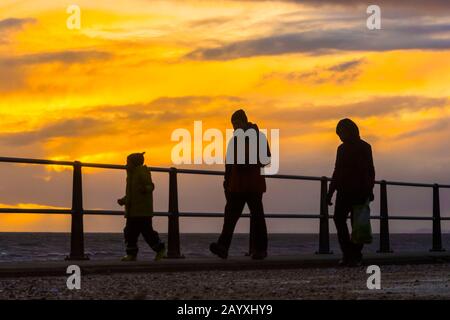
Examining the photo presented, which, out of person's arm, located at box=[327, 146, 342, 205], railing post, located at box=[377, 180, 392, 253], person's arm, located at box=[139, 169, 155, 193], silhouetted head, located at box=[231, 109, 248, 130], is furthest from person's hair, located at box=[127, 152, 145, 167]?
railing post, located at box=[377, 180, 392, 253]

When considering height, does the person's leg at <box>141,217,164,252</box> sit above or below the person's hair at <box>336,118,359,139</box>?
below

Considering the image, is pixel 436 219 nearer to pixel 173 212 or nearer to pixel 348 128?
pixel 173 212

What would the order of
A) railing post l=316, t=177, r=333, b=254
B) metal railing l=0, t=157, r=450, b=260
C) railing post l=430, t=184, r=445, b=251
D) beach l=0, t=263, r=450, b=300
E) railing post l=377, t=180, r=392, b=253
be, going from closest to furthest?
beach l=0, t=263, r=450, b=300 → metal railing l=0, t=157, r=450, b=260 → railing post l=316, t=177, r=333, b=254 → railing post l=377, t=180, r=392, b=253 → railing post l=430, t=184, r=445, b=251

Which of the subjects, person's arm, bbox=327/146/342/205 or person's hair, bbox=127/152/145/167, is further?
person's hair, bbox=127/152/145/167

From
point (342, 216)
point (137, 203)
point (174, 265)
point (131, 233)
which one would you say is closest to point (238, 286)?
point (174, 265)

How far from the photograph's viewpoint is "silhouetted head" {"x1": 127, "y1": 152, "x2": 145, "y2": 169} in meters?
15.9

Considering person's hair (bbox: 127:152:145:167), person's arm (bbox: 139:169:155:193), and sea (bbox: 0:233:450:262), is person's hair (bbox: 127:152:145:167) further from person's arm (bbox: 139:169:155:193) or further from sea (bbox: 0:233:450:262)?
sea (bbox: 0:233:450:262)

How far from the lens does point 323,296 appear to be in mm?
10578

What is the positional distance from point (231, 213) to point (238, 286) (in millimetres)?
4042

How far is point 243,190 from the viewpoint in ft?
51.6

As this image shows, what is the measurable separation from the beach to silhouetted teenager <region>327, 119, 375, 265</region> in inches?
38.6

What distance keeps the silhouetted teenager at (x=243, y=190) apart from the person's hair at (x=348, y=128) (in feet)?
3.55
